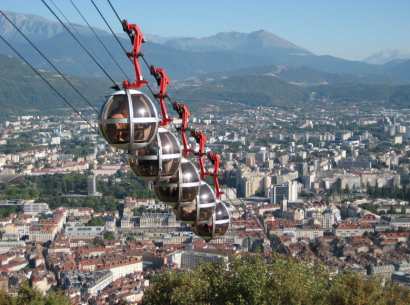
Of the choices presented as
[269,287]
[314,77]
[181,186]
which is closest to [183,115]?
[181,186]

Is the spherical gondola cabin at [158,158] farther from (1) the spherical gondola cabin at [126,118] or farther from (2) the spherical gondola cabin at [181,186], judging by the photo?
(1) the spherical gondola cabin at [126,118]

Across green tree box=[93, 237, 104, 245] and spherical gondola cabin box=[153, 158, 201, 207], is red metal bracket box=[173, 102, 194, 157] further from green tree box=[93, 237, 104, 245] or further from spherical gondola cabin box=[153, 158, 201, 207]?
green tree box=[93, 237, 104, 245]

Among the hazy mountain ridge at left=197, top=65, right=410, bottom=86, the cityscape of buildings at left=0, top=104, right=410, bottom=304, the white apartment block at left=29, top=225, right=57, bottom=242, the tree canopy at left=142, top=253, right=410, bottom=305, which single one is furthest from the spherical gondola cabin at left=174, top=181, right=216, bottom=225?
the hazy mountain ridge at left=197, top=65, right=410, bottom=86

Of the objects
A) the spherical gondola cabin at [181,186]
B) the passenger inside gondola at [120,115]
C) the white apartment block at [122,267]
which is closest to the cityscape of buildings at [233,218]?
the white apartment block at [122,267]

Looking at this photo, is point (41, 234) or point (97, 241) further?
point (41, 234)

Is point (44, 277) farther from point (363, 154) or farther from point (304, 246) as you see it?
point (363, 154)

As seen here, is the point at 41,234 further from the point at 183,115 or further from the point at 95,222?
the point at 183,115

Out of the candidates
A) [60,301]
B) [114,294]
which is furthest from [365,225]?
[60,301]
